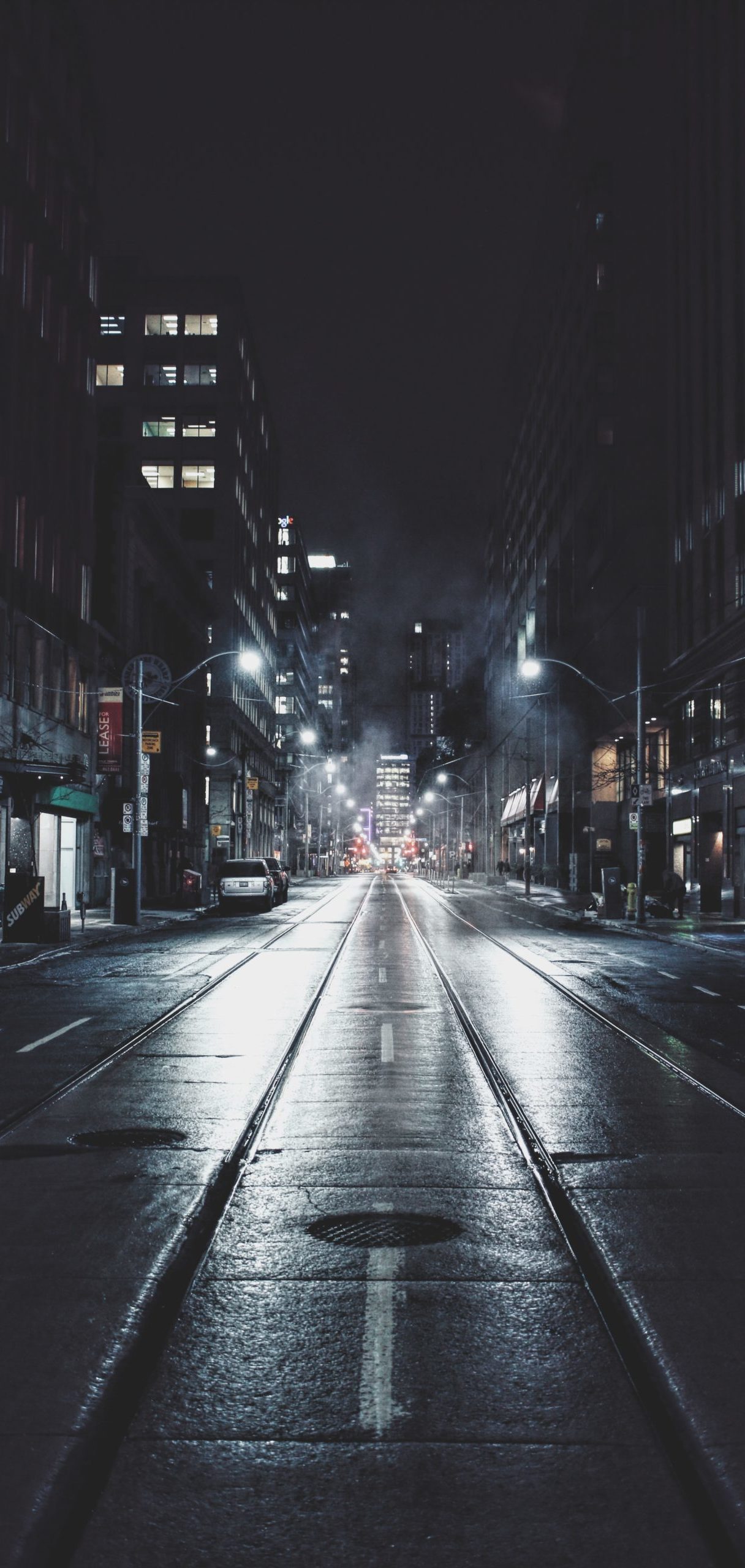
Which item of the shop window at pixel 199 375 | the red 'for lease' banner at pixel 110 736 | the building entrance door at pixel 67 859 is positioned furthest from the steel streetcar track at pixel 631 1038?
the shop window at pixel 199 375

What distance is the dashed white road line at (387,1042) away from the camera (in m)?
12.6

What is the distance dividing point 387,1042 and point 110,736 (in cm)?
3559

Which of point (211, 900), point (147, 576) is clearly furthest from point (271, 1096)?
point (147, 576)

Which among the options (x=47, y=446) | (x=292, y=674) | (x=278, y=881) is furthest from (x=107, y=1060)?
(x=292, y=674)

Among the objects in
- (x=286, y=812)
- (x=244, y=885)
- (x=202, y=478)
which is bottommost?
(x=244, y=885)

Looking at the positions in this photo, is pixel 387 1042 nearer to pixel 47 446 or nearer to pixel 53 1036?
pixel 53 1036

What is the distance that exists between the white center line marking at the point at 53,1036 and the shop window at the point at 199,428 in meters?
81.5

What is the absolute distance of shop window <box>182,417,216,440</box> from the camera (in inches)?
3612

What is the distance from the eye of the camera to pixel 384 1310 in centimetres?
532

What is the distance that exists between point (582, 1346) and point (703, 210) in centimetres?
5224

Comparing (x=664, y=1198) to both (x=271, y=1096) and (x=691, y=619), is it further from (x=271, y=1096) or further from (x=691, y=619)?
(x=691, y=619)

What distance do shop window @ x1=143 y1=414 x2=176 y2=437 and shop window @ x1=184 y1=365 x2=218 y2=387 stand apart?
2790 mm

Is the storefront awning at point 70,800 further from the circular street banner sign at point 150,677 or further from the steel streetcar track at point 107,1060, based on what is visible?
the steel streetcar track at point 107,1060

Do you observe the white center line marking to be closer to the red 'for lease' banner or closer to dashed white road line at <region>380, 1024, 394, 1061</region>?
dashed white road line at <region>380, 1024, 394, 1061</region>
